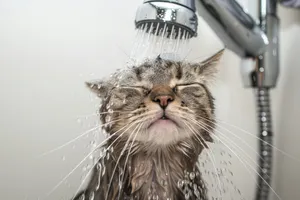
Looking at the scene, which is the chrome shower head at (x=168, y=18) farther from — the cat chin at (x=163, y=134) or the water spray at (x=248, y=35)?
the cat chin at (x=163, y=134)

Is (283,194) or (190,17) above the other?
(190,17)

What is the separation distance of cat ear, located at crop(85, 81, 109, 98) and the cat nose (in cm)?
8

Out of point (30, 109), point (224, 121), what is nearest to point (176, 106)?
point (224, 121)

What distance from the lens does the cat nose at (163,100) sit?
49cm

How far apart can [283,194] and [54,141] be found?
0.37 meters

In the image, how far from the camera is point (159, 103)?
0.49 m

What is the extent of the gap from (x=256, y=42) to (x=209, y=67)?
82 millimetres

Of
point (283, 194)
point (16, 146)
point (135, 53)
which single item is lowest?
point (283, 194)

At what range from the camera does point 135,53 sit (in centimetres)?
56

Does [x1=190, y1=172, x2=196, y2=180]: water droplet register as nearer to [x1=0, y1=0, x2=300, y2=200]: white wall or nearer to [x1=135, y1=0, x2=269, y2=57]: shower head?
[x1=0, y1=0, x2=300, y2=200]: white wall

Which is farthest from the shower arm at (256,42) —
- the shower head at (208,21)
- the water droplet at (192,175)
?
the water droplet at (192,175)

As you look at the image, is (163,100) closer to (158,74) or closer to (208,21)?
(158,74)

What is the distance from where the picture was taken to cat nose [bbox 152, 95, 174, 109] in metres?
0.49

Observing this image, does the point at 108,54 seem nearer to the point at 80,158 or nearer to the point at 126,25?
the point at 126,25
